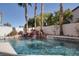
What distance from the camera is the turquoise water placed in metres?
3.12

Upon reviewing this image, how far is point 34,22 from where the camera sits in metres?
3.16

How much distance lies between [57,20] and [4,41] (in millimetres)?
577

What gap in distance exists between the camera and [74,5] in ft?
10.2

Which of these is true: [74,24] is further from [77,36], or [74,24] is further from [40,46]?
[40,46]

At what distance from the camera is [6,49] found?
315 centimetres

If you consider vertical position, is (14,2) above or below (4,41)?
above

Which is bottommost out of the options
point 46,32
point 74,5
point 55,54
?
point 55,54

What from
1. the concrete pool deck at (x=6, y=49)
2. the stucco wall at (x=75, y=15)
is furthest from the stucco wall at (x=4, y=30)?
the stucco wall at (x=75, y=15)

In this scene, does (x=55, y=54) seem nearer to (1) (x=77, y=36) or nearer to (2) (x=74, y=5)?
(1) (x=77, y=36)

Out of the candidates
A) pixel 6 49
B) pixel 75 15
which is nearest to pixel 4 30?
pixel 6 49

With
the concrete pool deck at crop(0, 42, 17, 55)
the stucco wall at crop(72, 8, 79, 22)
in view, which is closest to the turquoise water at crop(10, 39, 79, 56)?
the concrete pool deck at crop(0, 42, 17, 55)

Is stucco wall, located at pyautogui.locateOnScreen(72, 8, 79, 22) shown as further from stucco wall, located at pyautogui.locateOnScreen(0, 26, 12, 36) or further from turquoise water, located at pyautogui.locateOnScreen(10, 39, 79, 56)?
stucco wall, located at pyautogui.locateOnScreen(0, 26, 12, 36)

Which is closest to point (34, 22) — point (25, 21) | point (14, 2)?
point (25, 21)

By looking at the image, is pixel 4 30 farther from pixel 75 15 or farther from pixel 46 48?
pixel 75 15
